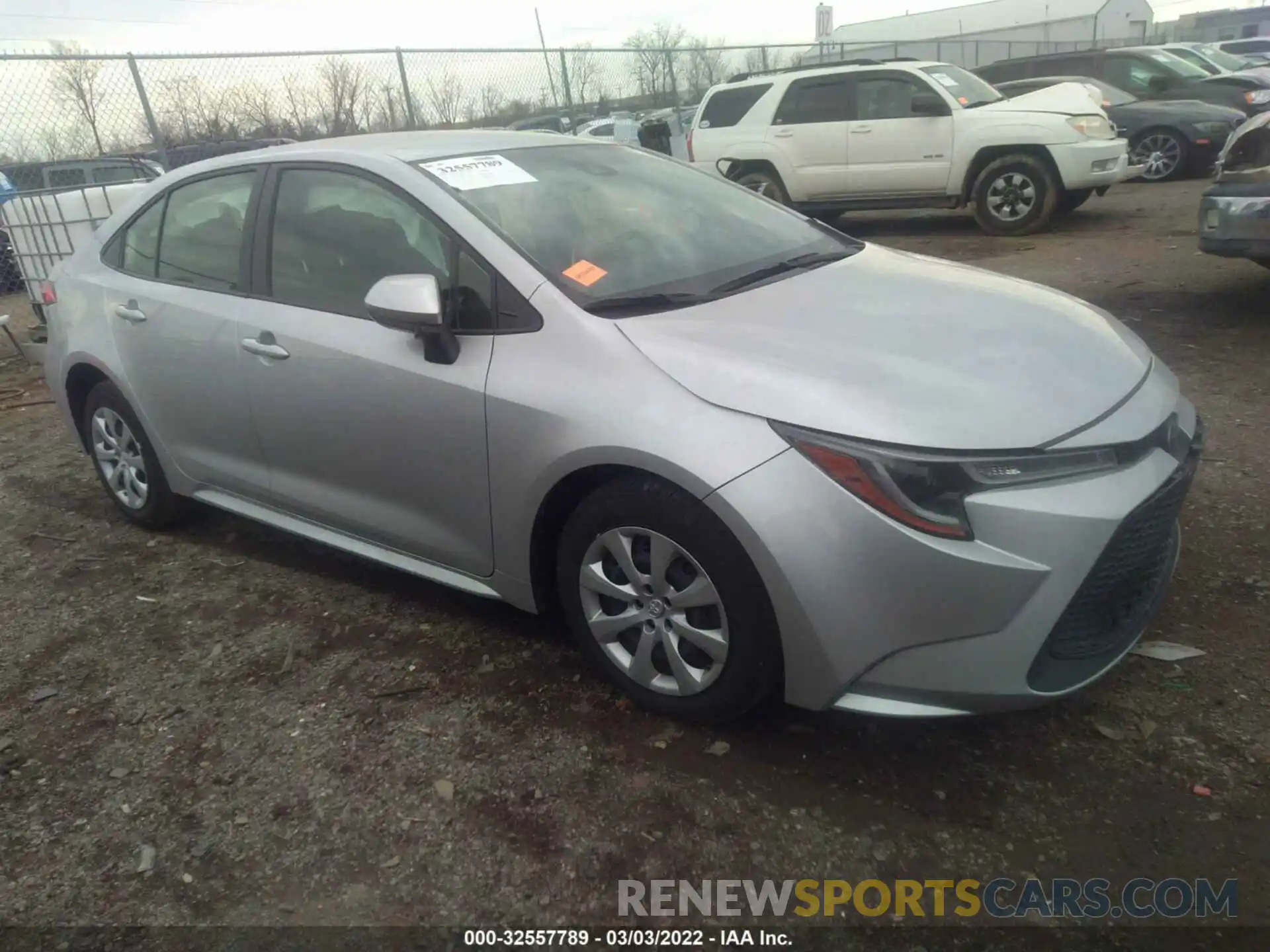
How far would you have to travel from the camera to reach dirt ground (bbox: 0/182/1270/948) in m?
2.23

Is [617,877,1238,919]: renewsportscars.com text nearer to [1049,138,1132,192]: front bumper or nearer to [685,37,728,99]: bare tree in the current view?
[1049,138,1132,192]: front bumper

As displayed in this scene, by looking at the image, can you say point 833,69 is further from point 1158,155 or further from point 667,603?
point 667,603

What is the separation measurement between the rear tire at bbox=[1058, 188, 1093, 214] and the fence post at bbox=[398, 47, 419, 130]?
23.6 ft

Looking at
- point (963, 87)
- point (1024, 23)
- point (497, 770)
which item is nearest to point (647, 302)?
point (497, 770)

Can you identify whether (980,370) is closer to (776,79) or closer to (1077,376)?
(1077,376)

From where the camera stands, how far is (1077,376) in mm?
2479

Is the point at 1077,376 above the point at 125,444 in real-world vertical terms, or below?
above

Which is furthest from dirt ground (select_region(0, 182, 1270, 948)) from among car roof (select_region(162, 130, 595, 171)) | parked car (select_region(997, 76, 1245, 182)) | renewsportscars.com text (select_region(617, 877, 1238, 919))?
parked car (select_region(997, 76, 1245, 182))

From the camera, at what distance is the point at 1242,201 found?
5.47 m

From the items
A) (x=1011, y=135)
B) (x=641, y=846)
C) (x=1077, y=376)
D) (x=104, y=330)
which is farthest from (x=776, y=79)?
(x=641, y=846)

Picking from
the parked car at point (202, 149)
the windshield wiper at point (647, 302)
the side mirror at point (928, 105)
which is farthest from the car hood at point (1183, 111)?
the windshield wiper at point (647, 302)

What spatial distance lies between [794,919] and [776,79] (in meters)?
10.3

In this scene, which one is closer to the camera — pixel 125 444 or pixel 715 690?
pixel 715 690

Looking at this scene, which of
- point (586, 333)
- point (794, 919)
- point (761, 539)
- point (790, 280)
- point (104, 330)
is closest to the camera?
point (794, 919)
